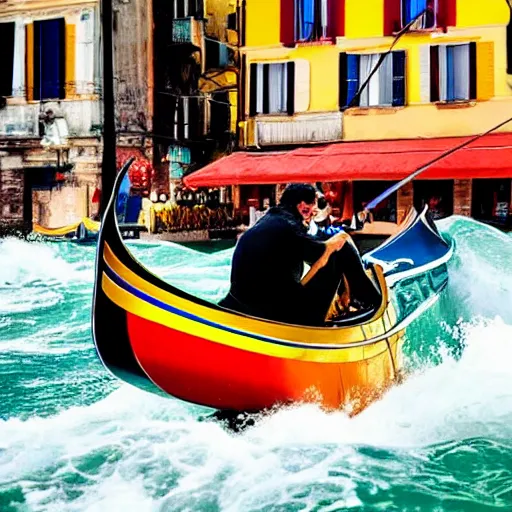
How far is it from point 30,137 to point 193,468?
276cm

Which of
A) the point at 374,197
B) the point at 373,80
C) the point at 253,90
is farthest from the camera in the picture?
the point at 253,90

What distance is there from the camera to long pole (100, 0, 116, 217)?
197 inches

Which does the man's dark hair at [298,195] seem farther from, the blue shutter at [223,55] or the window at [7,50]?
the window at [7,50]

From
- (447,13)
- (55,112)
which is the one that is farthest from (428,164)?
(55,112)

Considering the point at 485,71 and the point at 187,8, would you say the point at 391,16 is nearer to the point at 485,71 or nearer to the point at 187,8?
the point at 485,71

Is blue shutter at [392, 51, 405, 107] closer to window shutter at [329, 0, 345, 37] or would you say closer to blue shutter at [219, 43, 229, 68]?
window shutter at [329, 0, 345, 37]

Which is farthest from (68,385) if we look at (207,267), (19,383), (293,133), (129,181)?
(293,133)

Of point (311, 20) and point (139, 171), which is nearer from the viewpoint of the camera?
point (139, 171)

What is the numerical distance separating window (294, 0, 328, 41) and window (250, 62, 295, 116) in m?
0.20

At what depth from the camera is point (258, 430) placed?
327cm

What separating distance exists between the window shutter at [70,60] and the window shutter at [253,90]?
3.47 ft

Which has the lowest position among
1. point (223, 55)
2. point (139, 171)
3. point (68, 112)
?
point (139, 171)

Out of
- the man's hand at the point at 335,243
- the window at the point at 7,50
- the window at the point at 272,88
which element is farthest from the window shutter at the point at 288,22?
the man's hand at the point at 335,243

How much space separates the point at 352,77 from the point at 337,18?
369 mm
